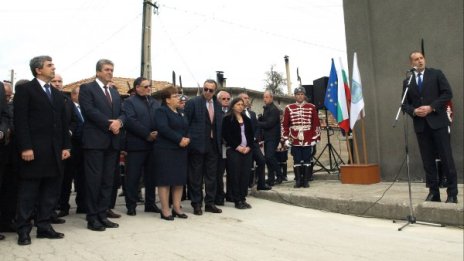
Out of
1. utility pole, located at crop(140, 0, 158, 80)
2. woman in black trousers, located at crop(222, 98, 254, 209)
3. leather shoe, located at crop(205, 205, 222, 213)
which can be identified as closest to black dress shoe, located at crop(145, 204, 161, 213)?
leather shoe, located at crop(205, 205, 222, 213)

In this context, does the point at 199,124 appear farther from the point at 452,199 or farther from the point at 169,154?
the point at 452,199

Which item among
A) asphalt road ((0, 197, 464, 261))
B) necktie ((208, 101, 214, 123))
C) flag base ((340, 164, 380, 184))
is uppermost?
necktie ((208, 101, 214, 123))

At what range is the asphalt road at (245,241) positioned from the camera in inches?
144

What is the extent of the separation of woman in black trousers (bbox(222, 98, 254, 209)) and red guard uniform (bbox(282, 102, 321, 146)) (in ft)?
4.81

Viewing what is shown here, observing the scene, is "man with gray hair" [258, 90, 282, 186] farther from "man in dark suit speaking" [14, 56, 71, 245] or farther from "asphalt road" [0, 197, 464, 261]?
"man in dark suit speaking" [14, 56, 71, 245]

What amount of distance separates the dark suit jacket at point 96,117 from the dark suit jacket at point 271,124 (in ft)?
12.1

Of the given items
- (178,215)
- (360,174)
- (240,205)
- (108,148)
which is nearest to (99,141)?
(108,148)

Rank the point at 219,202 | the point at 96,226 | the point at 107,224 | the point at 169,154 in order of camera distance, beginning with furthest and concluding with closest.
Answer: the point at 219,202 < the point at 169,154 < the point at 107,224 < the point at 96,226

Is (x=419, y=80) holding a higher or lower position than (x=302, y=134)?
higher

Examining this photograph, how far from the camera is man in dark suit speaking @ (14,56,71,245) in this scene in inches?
162

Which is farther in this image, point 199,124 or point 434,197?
point 199,124

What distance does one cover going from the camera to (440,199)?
532 cm

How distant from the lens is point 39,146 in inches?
167

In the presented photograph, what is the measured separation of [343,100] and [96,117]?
499 cm
